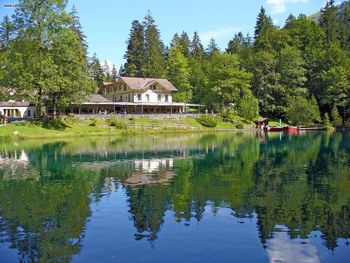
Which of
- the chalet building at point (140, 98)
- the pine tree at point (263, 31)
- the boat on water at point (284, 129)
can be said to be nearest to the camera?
the boat on water at point (284, 129)

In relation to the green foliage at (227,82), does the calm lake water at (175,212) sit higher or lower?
lower

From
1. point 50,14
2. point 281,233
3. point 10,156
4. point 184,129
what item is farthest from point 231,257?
point 184,129

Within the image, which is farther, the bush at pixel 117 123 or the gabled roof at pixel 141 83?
the gabled roof at pixel 141 83

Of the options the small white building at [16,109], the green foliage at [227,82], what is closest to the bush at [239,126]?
the green foliage at [227,82]

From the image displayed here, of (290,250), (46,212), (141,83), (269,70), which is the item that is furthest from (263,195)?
(269,70)

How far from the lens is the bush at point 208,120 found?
8600 cm

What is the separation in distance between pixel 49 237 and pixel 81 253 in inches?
84.7

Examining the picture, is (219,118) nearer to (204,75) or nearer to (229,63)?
(229,63)

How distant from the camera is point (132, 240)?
14.9 metres

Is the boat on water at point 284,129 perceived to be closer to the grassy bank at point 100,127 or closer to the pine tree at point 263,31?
the grassy bank at point 100,127

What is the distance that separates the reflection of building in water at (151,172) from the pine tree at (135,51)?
80160mm

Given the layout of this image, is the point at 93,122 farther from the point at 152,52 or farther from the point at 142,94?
the point at 152,52

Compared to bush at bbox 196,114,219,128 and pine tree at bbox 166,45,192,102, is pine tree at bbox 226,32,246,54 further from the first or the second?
bush at bbox 196,114,219,128

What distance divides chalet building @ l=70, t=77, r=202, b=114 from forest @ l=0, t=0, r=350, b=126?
25.1 feet
